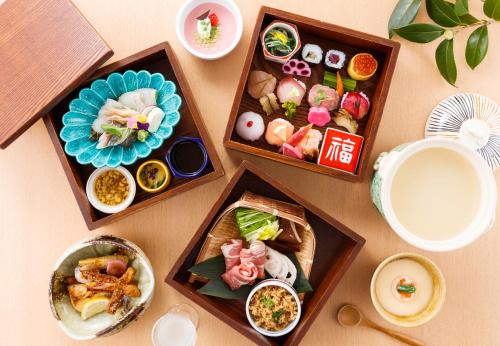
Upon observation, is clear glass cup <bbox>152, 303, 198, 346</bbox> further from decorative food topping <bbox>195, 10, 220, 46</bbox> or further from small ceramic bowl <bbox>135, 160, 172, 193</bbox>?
decorative food topping <bbox>195, 10, 220, 46</bbox>

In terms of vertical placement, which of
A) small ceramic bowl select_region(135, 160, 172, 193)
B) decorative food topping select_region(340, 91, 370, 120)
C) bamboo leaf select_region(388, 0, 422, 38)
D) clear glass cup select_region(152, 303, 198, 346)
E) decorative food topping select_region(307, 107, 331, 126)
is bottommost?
clear glass cup select_region(152, 303, 198, 346)

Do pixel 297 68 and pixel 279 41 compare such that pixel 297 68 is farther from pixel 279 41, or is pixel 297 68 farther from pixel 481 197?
pixel 481 197

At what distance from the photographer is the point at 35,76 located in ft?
3.66

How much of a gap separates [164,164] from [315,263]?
1.69 feet

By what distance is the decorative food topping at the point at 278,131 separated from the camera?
3.85 ft

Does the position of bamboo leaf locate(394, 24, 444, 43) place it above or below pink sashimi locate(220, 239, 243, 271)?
above

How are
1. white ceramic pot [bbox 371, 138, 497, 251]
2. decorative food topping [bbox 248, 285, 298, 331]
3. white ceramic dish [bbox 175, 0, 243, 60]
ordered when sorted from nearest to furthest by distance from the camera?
white ceramic pot [bbox 371, 138, 497, 251], decorative food topping [bbox 248, 285, 298, 331], white ceramic dish [bbox 175, 0, 243, 60]

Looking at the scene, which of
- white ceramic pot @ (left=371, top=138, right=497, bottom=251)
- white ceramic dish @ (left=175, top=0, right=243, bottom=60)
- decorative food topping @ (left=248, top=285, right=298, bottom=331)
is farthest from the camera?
white ceramic dish @ (left=175, top=0, right=243, bottom=60)

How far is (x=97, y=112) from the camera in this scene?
121cm

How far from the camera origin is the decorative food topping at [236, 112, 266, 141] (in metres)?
1.18

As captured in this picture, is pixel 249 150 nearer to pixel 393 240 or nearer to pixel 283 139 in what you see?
pixel 283 139

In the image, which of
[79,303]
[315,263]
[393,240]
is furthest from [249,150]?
[79,303]

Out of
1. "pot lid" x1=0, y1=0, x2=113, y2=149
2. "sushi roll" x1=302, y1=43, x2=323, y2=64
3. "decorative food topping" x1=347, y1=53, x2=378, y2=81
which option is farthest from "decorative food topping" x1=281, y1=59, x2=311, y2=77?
"pot lid" x1=0, y1=0, x2=113, y2=149

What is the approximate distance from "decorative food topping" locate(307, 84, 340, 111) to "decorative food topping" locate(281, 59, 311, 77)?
5 centimetres
